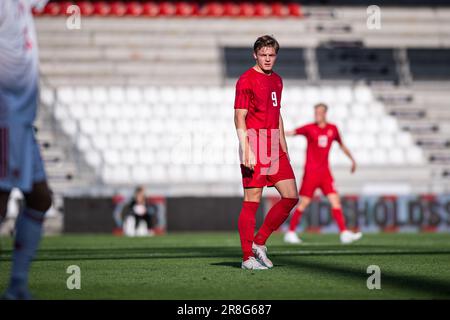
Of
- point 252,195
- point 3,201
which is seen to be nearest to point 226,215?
point 252,195

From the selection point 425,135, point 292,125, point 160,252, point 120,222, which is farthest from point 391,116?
point 160,252

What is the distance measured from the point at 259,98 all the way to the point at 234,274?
1.55m

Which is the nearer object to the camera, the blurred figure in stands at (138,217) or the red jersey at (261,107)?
the red jersey at (261,107)

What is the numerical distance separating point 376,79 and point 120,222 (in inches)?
352

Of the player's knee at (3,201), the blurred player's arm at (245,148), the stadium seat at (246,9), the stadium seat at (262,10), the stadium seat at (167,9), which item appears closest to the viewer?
the player's knee at (3,201)

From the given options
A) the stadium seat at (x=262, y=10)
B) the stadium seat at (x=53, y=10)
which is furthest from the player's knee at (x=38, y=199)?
the stadium seat at (x=262, y=10)

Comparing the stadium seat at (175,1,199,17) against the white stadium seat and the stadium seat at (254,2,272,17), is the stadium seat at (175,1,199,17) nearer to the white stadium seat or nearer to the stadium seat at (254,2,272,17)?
the stadium seat at (254,2,272,17)

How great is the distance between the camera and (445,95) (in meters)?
24.7

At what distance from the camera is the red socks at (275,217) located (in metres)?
Answer: 8.27

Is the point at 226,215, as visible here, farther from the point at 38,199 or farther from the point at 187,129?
the point at 38,199

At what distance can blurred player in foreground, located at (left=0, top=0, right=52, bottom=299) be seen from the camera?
523cm

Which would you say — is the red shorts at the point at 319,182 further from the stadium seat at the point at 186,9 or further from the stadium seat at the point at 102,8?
the stadium seat at the point at 102,8

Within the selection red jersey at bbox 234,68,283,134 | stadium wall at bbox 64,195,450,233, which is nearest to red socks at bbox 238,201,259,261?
red jersey at bbox 234,68,283,134

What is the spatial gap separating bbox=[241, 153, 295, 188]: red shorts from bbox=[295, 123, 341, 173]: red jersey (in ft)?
19.4
